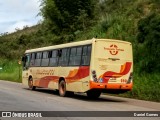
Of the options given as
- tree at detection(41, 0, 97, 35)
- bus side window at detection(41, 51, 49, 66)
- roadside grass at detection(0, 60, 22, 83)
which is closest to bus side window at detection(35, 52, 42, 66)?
bus side window at detection(41, 51, 49, 66)

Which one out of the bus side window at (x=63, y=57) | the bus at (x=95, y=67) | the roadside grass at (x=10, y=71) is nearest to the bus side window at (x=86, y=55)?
the bus at (x=95, y=67)

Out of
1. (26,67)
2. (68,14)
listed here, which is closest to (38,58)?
(26,67)

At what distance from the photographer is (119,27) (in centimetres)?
3522

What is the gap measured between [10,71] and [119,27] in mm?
21077

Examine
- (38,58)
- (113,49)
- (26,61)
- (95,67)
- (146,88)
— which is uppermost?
(113,49)

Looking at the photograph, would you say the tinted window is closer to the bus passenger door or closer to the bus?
the bus passenger door

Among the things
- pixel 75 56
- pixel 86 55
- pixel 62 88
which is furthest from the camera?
pixel 62 88

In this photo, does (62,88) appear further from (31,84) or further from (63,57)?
(31,84)

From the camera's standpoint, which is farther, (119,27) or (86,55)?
(119,27)

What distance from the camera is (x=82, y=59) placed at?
2177 centimetres

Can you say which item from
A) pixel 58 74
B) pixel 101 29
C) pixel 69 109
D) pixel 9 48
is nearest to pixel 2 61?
pixel 9 48

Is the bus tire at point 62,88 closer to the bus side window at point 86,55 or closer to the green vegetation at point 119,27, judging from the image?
the bus side window at point 86,55

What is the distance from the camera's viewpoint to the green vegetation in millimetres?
26236

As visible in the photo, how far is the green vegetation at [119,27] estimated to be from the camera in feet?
86.1
